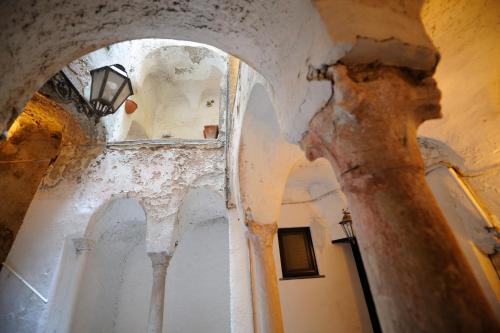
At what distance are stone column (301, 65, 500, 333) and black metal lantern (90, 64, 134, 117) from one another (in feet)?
10.2

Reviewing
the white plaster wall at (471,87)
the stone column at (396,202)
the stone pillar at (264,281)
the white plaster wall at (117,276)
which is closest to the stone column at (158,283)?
the white plaster wall at (117,276)

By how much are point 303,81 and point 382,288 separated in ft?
2.86

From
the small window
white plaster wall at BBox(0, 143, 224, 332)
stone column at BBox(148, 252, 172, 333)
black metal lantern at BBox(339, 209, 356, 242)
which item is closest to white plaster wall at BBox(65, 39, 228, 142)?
white plaster wall at BBox(0, 143, 224, 332)

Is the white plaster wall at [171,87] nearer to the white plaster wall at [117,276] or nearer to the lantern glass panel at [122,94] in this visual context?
the white plaster wall at [117,276]

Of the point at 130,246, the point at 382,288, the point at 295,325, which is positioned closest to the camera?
the point at 382,288

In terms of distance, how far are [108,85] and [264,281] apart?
3.23 m

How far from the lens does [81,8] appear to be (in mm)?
1230

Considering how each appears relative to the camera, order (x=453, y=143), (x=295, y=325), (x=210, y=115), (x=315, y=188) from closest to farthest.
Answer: (x=453, y=143) → (x=295, y=325) → (x=315, y=188) → (x=210, y=115)

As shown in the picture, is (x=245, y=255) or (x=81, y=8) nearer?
(x=81, y=8)

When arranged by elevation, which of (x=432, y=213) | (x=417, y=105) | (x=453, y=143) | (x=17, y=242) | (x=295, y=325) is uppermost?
(x=453, y=143)

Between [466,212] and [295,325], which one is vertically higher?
[466,212]

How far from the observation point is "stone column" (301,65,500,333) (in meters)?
0.72

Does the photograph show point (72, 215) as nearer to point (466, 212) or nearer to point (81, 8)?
point (81, 8)

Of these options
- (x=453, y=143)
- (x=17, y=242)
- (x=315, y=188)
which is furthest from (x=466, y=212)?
(x=17, y=242)
